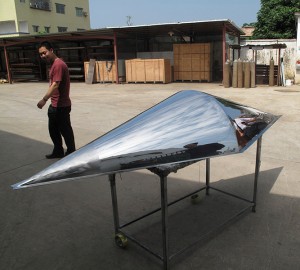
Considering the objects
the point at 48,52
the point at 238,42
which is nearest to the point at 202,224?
the point at 48,52

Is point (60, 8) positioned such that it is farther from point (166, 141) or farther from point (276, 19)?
point (166, 141)

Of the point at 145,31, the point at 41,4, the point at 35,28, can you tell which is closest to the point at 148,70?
the point at 145,31

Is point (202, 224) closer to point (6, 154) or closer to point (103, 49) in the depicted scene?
point (6, 154)

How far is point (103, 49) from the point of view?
21156 mm

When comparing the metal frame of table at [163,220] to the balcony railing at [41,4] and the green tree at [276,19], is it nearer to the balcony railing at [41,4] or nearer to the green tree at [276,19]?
the green tree at [276,19]

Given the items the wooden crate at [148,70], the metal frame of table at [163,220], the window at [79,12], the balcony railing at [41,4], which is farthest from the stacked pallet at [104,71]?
the window at [79,12]

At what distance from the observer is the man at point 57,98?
4.61 metres

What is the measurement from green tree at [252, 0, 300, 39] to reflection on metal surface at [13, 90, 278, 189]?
2509cm

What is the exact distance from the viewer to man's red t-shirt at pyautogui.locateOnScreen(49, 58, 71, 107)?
182 inches

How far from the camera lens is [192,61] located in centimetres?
1728

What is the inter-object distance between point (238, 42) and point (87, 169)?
867 inches

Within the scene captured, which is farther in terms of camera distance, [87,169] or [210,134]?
[210,134]

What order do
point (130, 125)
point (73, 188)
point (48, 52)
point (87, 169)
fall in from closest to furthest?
point (87, 169) → point (130, 125) → point (73, 188) → point (48, 52)

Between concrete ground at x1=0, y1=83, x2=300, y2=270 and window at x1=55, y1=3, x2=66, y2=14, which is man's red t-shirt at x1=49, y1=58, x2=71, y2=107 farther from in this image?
window at x1=55, y1=3, x2=66, y2=14
